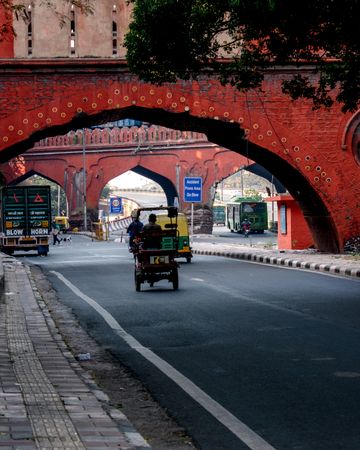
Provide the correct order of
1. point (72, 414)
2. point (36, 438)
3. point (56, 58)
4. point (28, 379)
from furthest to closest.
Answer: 1. point (56, 58)
2. point (28, 379)
3. point (72, 414)
4. point (36, 438)

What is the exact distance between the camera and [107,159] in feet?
248

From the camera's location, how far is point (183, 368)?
9102 millimetres

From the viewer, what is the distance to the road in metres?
6.49

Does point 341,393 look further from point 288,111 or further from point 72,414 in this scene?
point 288,111

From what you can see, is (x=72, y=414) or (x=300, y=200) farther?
(x=300, y=200)

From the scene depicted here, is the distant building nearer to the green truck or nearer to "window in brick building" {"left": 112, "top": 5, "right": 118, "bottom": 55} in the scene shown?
"window in brick building" {"left": 112, "top": 5, "right": 118, "bottom": 55}

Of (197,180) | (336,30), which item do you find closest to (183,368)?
(336,30)

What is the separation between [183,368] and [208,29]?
32.6 feet

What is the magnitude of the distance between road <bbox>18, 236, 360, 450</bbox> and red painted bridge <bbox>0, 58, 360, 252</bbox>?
454 inches

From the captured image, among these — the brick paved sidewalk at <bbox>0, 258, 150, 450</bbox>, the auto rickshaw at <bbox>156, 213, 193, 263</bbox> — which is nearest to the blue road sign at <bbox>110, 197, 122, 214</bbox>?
the auto rickshaw at <bbox>156, 213, 193, 263</bbox>

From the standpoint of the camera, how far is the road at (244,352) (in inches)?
256

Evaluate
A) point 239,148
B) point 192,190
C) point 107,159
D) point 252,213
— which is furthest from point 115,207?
point 239,148

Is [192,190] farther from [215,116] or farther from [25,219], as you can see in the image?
[215,116]

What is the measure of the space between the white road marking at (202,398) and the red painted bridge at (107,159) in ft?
196
